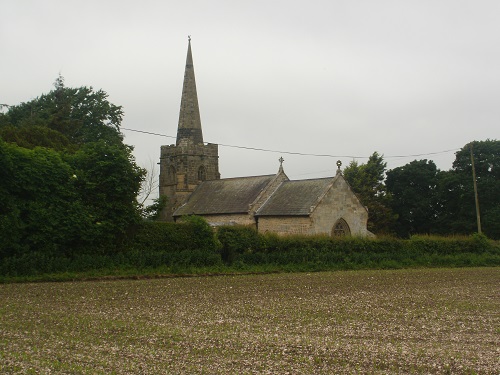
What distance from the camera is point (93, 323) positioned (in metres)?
13.8

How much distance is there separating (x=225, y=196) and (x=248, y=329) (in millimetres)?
35968

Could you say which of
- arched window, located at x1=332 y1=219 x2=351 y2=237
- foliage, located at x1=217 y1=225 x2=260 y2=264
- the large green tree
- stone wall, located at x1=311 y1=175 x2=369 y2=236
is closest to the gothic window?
stone wall, located at x1=311 y1=175 x2=369 y2=236

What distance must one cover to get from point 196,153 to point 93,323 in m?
41.8

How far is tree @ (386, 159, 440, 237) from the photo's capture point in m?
62.0

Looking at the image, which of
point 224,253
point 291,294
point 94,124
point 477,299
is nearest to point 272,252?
point 224,253

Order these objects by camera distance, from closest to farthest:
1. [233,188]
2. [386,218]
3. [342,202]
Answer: [342,202] < [233,188] < [386,218]

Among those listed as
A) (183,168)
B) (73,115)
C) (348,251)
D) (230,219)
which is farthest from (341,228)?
(73,115)

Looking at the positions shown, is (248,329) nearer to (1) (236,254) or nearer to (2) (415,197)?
(1) (236,254)

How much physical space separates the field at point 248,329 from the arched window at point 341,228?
19.5 meters

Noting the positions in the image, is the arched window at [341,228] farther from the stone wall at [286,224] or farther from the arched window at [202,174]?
the arched window at [202,174]

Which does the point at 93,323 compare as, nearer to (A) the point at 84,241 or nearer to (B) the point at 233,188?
(A) the point at 84,241

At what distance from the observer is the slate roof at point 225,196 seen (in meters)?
46.2

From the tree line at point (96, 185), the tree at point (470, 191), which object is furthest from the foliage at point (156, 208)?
the tree at point (470, 191)

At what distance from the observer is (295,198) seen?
43.4m
